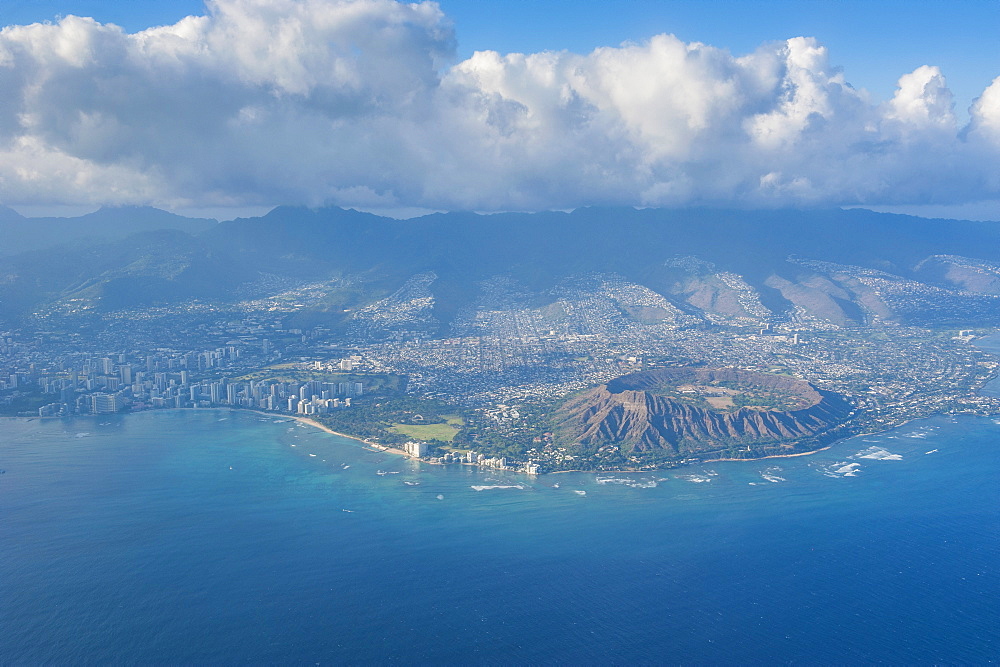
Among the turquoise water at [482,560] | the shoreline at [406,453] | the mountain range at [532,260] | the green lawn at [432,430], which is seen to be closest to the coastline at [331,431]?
the shoreline at [406,453]

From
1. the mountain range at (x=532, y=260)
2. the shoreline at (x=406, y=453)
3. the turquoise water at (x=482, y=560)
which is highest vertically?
the mountain range at (x=532, y=260)

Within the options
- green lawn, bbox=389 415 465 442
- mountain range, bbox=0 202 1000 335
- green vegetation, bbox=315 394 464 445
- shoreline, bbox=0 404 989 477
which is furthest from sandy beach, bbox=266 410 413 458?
mountain range, bbox=0 202 1000 335

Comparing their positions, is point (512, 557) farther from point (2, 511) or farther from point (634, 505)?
point (2, 511)

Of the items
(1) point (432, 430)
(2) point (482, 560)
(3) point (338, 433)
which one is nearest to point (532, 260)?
(1) point (432, 430)

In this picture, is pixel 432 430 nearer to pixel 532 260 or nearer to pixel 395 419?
pixel 395 419

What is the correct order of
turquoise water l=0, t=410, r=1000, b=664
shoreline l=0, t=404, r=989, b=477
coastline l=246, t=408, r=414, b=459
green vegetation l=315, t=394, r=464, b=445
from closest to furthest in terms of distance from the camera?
1. turquoise water l=0, t=410, r=1000, b=664
2. shoreline l=0, t=404, r=989, b=477
3. coastline l=246, t=408, r=414, b=459
4. green vegetation l=315, t=394, r=464, b=445

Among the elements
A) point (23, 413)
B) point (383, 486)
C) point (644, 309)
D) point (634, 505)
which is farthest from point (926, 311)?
point (23, 413)

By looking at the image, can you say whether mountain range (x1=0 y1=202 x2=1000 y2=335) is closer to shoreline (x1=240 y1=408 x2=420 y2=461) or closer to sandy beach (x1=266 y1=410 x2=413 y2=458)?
shoreline (x1=240 y1=408 x2=420 y2=461)

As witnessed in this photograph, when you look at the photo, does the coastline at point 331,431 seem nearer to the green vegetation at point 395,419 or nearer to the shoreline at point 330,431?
the shoreline at point 330,431

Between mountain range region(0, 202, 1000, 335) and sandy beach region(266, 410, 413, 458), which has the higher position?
mountain range region(0, 202, 1000, 335)
